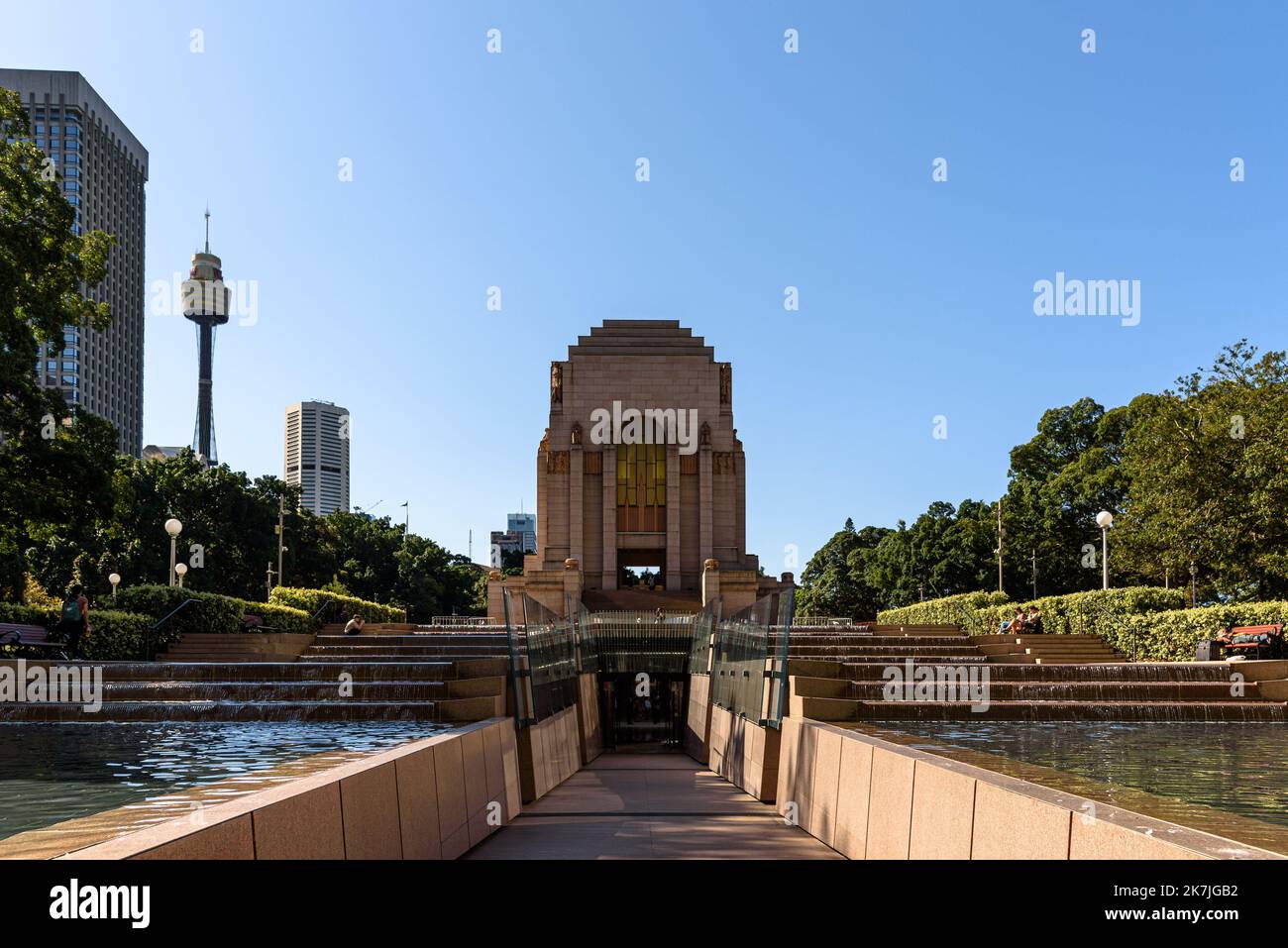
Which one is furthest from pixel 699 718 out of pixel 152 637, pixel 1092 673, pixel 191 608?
pixel 191 608

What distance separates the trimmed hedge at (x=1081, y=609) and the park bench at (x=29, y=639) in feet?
79.8

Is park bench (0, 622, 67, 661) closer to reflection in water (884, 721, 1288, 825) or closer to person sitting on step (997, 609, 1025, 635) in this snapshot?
reflection in water (884, 721, 1288, 825)

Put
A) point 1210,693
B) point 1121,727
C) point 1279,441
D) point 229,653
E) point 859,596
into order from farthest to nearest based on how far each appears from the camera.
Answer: point 859,596, point 1279,441, point 229,653, point 1210,693, point 1121,727

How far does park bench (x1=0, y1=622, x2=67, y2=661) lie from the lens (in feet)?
68.9

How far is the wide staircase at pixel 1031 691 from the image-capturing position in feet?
48.4

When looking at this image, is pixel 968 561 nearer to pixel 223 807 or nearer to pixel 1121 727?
pixel 1121 727

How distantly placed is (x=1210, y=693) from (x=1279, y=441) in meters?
18.0

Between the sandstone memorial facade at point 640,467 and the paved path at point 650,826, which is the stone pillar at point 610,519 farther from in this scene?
the paved path at point 650,826

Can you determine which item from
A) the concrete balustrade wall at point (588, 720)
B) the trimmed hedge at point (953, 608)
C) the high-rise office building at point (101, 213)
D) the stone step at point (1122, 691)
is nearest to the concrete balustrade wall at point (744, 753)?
the stone step at point (1122, 691)

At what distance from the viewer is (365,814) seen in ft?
19.6

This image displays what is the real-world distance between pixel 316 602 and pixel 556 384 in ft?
55.2

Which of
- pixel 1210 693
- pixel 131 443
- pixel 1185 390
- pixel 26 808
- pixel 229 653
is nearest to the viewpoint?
pixel 26 808

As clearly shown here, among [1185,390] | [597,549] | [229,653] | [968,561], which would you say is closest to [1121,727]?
Result: [229,653]
